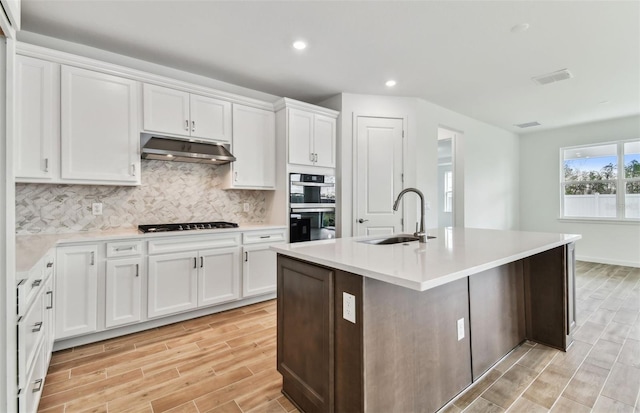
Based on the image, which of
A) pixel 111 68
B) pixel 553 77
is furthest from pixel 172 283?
pixel 553 77

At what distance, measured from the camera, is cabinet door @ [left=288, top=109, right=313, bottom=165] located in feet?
12.1

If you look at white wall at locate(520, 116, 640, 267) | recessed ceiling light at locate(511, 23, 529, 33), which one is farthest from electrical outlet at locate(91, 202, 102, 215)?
white wall at locate(520, 116, 640, 267)

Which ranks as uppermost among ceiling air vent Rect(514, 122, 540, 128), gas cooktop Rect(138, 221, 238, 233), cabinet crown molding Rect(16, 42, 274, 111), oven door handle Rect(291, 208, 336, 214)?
ceiling air vent Rect(514, 122, 540, 128)

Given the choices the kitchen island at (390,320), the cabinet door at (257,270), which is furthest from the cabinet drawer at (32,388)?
the cabinet door at (257,270)

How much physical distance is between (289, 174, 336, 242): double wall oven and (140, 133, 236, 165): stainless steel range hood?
876mm

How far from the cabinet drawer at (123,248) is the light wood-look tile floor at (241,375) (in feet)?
2.44

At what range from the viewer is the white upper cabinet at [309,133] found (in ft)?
12.1

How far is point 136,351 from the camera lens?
7.86 ft

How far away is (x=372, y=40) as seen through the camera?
2785 mm

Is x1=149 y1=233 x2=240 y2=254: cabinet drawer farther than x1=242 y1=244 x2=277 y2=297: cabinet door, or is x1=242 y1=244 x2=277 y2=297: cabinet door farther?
x1=242 y1=244 x2=277 y2=297: cabinet door

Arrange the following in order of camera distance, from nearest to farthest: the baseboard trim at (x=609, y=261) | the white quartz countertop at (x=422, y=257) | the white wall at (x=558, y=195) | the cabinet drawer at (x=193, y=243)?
the white quartz countertop at (x=422, y=257), the cabinet drawer at (x=193, y=243), the baseboard trim at (x=609, y=261), the white wall at (x=558, y=195)

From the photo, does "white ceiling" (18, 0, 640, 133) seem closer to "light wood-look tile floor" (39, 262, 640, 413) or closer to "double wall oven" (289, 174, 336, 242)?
"double wall oven" (289, 174, 336, 242)

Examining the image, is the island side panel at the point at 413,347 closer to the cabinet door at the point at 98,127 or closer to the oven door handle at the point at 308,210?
the oven door handle at the point at 308,210

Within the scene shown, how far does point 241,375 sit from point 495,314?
6.08ft
